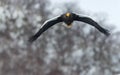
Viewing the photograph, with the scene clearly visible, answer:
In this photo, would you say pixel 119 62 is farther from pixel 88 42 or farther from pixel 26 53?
pixel 26 53

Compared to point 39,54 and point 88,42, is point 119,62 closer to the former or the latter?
point 88,42

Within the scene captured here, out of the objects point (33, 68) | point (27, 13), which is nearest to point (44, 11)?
point (27, 13)

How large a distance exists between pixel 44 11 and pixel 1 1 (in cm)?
343

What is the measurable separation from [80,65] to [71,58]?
1.12 meters

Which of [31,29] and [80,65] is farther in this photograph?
[80,65]

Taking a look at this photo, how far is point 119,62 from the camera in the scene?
51.1 m

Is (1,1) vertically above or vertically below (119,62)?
above

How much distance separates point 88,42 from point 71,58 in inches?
103

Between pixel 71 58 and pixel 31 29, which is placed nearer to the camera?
pixel 31 29

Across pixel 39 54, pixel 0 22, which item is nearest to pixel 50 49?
pixel 39 54

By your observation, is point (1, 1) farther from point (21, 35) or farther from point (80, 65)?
point (80, 65)

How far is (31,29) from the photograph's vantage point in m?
49.8

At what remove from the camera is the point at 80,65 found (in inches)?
2092

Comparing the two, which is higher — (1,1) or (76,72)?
(1,1)
